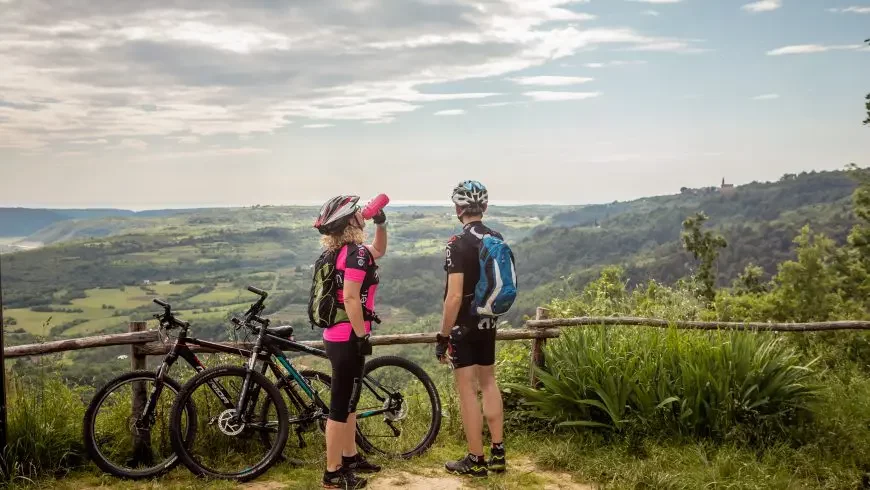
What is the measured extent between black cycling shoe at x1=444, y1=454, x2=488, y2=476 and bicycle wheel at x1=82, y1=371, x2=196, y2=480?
2.35m

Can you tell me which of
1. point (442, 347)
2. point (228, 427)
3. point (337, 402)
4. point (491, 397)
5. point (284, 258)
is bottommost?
point (284, 258)

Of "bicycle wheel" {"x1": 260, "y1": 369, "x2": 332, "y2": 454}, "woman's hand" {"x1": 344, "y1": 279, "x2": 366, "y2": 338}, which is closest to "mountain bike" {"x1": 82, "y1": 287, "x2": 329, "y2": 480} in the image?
"bicycle wheel" {"x1": 260, "y1": 369, "x2": 332, "y2": 454}

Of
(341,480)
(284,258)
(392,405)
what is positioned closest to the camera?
(341,480)

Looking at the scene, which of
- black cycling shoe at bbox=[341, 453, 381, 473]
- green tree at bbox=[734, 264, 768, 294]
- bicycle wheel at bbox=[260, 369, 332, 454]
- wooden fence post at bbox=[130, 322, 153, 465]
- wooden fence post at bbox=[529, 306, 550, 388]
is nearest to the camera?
black cycling shoe at bbox=[341, 453, 381, 473]

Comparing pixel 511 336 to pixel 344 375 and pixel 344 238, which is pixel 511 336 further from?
pixel 344 238

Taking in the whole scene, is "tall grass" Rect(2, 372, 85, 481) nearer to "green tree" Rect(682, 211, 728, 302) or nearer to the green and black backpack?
the green and black backpack

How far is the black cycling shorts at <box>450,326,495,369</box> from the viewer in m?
5.34

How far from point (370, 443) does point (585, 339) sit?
92.6 inches

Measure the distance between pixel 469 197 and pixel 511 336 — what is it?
89.7 inches

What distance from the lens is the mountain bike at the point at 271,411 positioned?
5.52 m

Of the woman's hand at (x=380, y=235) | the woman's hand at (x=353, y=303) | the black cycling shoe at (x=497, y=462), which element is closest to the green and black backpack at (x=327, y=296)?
the woman's hand at (x=353, y=303)

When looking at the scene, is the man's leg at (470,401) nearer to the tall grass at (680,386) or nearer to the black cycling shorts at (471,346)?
the black cycling shorts at (471,346)

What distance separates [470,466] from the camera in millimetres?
5617

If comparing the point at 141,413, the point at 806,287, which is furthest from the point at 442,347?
the point at 806,287
